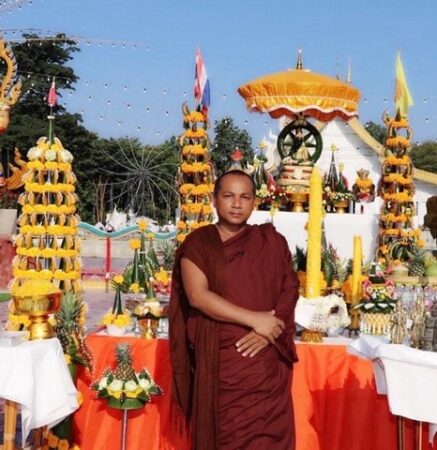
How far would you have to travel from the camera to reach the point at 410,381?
2885 mm

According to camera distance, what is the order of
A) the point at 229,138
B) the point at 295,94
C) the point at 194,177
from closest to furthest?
the point at 295,94, the point at 194,177, the point at 229,138

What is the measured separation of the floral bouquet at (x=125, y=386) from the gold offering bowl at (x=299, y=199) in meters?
5.50

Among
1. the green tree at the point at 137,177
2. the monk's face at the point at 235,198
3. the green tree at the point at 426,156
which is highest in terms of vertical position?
the green tree at the point at 426,156

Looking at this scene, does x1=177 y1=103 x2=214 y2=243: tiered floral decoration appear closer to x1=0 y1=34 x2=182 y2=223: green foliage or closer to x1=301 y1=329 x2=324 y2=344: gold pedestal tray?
x1=301 y1=329 x2=324 y2=344: gold pedestal tray

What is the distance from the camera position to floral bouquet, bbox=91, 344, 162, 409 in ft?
12.2

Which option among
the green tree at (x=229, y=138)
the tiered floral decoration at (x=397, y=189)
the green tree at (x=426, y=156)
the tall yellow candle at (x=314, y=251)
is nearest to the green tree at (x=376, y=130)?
the green tree at (x=426, y=156)

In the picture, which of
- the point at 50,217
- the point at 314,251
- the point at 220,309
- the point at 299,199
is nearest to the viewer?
the point at 220,309

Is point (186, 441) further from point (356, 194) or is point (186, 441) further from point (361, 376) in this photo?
point (356, 194)

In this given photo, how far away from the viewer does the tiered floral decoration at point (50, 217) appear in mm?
6688

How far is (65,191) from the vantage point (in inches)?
266

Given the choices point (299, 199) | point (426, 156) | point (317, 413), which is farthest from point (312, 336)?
point (426, 156)

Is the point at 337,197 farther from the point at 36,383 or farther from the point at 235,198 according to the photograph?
the point at 36,383

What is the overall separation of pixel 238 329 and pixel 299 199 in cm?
627

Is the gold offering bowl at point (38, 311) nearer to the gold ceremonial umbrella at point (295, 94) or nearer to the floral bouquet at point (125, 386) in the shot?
the floral bouquet at point (125, 386)
